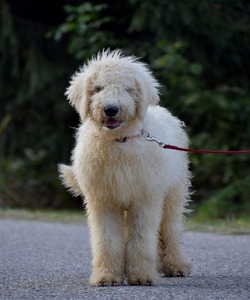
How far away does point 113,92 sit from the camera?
709 cm

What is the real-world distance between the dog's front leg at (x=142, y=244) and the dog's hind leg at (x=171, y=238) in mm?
660

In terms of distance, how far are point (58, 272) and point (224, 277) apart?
1427 mm

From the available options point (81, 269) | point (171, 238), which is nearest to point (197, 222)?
point (81, 269)

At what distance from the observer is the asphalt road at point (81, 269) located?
670 centimetres

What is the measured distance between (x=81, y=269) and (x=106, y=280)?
4.40ft

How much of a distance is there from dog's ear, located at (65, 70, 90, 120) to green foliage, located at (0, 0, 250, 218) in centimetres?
845

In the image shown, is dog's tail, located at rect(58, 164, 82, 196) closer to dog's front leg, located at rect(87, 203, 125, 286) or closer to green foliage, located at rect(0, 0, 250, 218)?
dog's front leg, located at rect(87, 203, 125, 286)

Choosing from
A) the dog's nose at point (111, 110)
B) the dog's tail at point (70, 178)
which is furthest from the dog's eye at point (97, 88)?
the dog's tail at point (70, 178)

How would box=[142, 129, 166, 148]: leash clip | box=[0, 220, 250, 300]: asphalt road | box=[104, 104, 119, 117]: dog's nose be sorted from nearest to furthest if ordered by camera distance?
box=[0, 220, 250, 300]: asphalt road < box=[104, 104, 119, 117]: dog's nose < box=[142, 129, 166, 148]: leash clip

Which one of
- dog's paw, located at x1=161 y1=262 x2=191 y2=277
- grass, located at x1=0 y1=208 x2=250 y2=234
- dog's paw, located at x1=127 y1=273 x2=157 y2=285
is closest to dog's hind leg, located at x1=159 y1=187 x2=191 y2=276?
dog's paw, located at x1=161 y1=262 x2=191 y2=277

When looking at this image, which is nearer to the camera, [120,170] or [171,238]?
[120,170]

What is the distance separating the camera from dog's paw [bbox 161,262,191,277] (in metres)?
7.94

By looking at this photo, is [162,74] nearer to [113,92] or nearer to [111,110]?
[113,92]

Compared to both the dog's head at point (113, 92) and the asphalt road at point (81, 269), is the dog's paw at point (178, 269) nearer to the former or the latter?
the asphalt road at point (81, 269)
